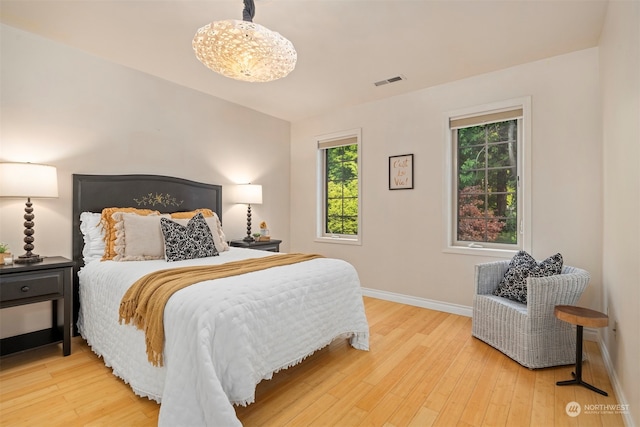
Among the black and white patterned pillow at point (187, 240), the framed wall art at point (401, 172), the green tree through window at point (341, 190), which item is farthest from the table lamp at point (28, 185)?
the framed wall art at point (401, 172)

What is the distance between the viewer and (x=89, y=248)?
2.69 m

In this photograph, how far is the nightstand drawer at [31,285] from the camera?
214 cm

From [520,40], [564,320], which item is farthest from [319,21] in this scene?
[564,320]

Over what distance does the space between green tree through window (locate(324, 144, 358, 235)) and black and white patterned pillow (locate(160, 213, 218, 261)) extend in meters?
2.16

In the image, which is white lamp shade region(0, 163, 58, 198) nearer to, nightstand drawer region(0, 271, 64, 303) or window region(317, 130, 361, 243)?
nightstand drawer region(0, 271, 64, 303)

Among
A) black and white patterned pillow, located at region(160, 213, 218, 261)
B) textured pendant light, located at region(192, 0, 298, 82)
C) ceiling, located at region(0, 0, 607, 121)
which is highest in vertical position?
ceiling, located at region(0, 0, 607, 121)

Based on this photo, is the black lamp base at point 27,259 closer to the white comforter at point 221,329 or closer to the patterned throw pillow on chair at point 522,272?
the white comforter at point 221,329

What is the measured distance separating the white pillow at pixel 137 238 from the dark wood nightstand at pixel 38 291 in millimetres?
366

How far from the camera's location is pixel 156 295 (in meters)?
1.70

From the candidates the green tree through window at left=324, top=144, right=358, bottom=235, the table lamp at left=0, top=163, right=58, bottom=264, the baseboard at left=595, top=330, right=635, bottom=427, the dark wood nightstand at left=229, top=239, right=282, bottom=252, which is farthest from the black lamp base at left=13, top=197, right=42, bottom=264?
the baseboard at left=595, top=330, right=635, bottom=427

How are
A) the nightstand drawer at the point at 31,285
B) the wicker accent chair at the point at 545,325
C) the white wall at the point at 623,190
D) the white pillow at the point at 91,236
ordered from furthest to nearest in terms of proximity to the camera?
the white pillow at the point at 91,236
the wicker accent chair at the point at 545,325
the nightstand drawer at the point at 31,285
the white wall at the point at 623,190

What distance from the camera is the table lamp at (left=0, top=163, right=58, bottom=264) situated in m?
2.26

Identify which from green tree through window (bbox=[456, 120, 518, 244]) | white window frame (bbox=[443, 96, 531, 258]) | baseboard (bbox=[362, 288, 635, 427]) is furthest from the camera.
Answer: green tree through window (bbox=[456, 120, 518, 244])

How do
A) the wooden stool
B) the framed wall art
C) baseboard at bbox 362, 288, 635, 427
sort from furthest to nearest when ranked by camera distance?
the framed wall art → the wooden stool → baseboard at bbox 362, 288, 635, 427
